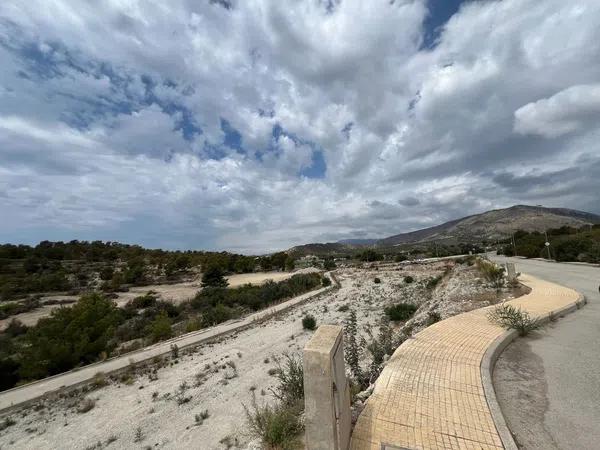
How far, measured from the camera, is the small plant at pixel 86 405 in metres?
10.5

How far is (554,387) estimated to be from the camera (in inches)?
213

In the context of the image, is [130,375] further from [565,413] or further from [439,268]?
[439,268]

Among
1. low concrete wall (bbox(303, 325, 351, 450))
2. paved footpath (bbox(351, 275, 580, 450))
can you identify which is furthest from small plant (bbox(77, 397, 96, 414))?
low concrete wall (bbox(303, 325, 351, 450))

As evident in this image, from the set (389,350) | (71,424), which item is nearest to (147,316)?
(71,424)

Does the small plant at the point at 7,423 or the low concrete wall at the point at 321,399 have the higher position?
the low concrete wall at the point at 321,399

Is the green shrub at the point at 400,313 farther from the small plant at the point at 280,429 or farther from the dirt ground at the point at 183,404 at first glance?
the small plant at the point at 280,429

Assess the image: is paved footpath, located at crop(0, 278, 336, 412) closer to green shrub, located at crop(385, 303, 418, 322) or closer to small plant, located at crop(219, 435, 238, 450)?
small plant, located at crop(219, 435, 238, 450)

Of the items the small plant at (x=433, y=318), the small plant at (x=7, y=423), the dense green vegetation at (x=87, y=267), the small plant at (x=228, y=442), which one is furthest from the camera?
the dense green vegetation at (x=87, y=267)

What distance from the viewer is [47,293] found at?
46969 millimetres

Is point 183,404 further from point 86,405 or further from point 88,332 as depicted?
point 88,332

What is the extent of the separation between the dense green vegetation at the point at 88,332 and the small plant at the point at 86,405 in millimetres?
5976

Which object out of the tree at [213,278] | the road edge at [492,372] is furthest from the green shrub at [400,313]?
the tree at [213,278]

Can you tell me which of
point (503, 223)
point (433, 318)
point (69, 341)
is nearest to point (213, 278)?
point (69, 341)

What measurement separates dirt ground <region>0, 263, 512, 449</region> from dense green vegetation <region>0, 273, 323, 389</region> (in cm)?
519
